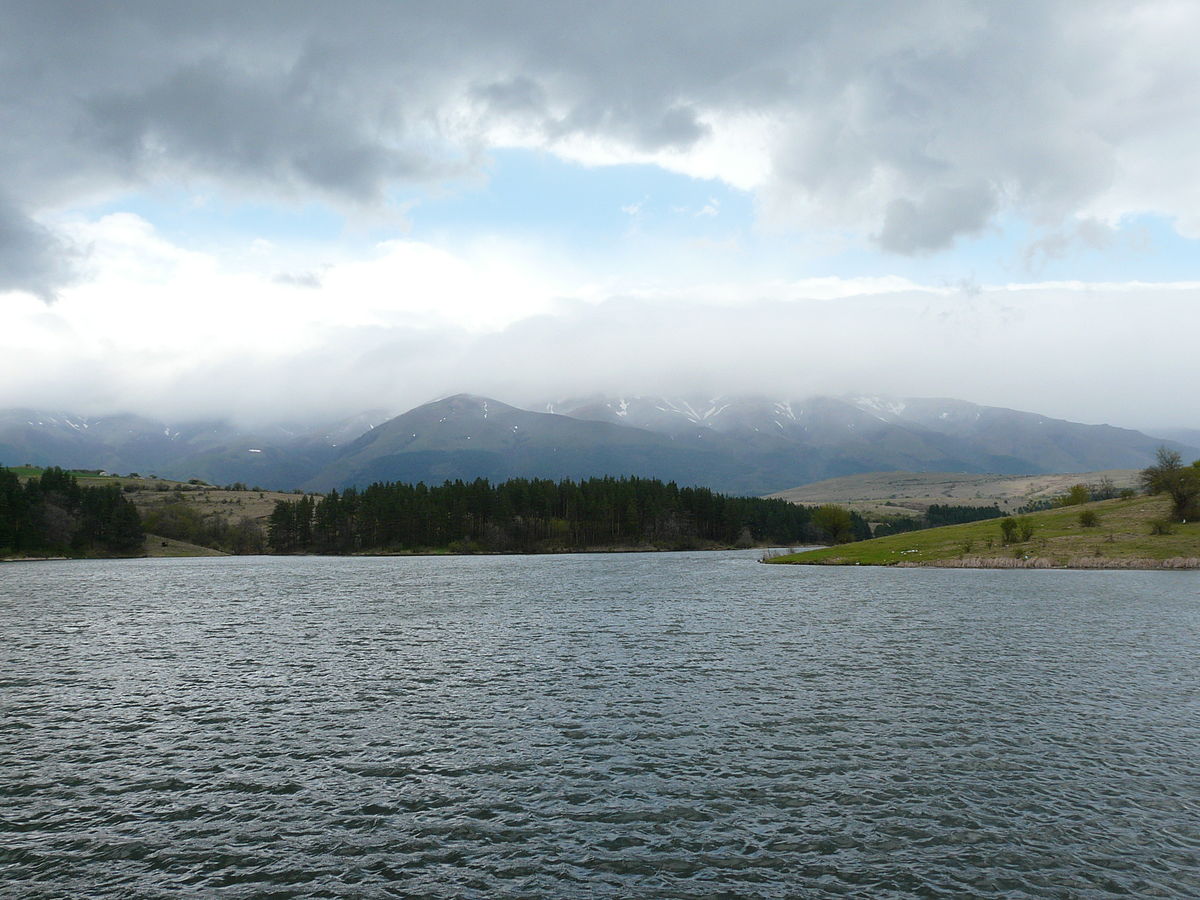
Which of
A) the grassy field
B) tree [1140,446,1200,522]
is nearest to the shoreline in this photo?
the grassy field

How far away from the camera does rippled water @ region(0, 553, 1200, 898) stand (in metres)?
21.9

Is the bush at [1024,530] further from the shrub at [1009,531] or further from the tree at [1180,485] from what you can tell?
the tree at [1180,485]

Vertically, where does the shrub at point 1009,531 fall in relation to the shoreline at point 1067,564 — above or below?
above

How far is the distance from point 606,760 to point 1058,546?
143m

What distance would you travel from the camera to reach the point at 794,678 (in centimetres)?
4669

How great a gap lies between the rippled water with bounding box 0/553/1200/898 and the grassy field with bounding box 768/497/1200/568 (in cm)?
7287

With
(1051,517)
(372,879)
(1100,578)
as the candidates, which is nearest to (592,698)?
(372,879)

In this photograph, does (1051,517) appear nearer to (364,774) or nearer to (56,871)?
(364,774)

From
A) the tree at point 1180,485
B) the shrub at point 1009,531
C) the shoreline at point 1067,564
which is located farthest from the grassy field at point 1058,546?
the tree at point 1180,485

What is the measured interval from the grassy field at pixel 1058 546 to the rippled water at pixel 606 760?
7287cm

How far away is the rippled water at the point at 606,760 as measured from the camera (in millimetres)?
21922

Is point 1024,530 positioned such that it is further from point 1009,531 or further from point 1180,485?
point 1180,485

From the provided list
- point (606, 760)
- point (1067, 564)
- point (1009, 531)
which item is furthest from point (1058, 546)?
point (606, 760)

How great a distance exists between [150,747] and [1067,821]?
3804cm
